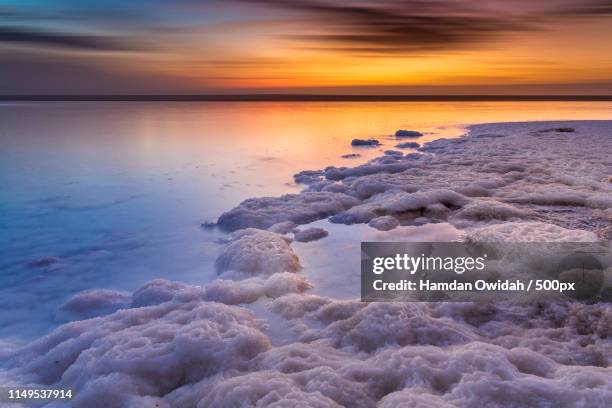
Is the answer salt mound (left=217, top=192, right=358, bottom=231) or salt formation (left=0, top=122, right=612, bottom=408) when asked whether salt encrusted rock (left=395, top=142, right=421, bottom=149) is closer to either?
salt mound (left=217, top=192, right=358, bottom=231)

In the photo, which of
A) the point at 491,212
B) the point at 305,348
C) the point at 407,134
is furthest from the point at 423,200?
the point at 407,134

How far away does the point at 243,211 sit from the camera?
20.6 ft

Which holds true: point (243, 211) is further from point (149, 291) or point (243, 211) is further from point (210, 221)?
point (149, 291)

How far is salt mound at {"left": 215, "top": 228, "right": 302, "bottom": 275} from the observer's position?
4246 mm

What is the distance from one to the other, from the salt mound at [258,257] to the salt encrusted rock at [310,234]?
1.36ft

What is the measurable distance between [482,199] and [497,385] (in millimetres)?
4596

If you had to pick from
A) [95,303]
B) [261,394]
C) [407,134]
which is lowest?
[95,303]

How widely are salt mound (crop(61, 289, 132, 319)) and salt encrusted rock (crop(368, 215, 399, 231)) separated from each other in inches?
122

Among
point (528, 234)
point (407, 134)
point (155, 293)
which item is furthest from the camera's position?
point (407, 134)

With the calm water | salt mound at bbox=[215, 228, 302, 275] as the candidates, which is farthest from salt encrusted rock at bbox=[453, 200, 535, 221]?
salt mound at bbox=[215, 228, 302, 275]

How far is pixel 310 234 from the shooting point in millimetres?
5355

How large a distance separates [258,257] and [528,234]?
2.78m

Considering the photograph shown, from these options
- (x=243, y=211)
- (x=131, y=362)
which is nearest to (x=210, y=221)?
(x=243, y=211)

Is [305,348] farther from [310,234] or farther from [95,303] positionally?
[310,234]
